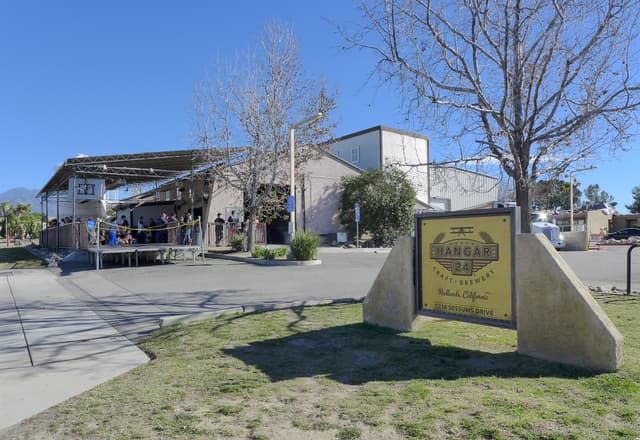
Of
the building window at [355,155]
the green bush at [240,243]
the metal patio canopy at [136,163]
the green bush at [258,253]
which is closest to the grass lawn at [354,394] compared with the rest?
the green bush at [258,253]

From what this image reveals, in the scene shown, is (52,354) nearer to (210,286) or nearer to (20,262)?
(210,286)

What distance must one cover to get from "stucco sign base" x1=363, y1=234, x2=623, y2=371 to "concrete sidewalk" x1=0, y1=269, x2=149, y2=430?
4194mm

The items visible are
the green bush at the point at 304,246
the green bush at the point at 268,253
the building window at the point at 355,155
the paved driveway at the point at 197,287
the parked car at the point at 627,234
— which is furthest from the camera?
the parked car at the point at 627,234

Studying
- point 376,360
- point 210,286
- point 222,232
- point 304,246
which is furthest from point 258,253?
point 376,360

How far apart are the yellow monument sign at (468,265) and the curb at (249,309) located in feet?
9.07

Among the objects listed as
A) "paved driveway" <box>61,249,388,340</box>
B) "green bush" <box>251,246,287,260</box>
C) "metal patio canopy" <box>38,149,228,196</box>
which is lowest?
"paved driveway" <box>61,249,388,340</box>

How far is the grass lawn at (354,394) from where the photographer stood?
311 centimetres

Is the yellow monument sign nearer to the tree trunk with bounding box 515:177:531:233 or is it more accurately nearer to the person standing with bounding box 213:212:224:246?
the tree trunk with bounding box 515:177:531:233

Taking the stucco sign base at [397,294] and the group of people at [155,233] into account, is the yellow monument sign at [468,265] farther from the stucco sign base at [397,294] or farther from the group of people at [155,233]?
the group of people at [155,233]

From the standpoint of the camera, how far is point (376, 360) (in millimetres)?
4707

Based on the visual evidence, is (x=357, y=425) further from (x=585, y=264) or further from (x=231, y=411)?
(x=585, y=264)

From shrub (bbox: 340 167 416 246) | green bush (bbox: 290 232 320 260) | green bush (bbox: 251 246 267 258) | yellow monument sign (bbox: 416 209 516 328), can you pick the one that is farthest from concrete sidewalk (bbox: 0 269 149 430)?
shrub (bbox: 340 167 416 246)

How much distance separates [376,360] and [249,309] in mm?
3375

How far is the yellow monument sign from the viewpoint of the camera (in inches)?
193
